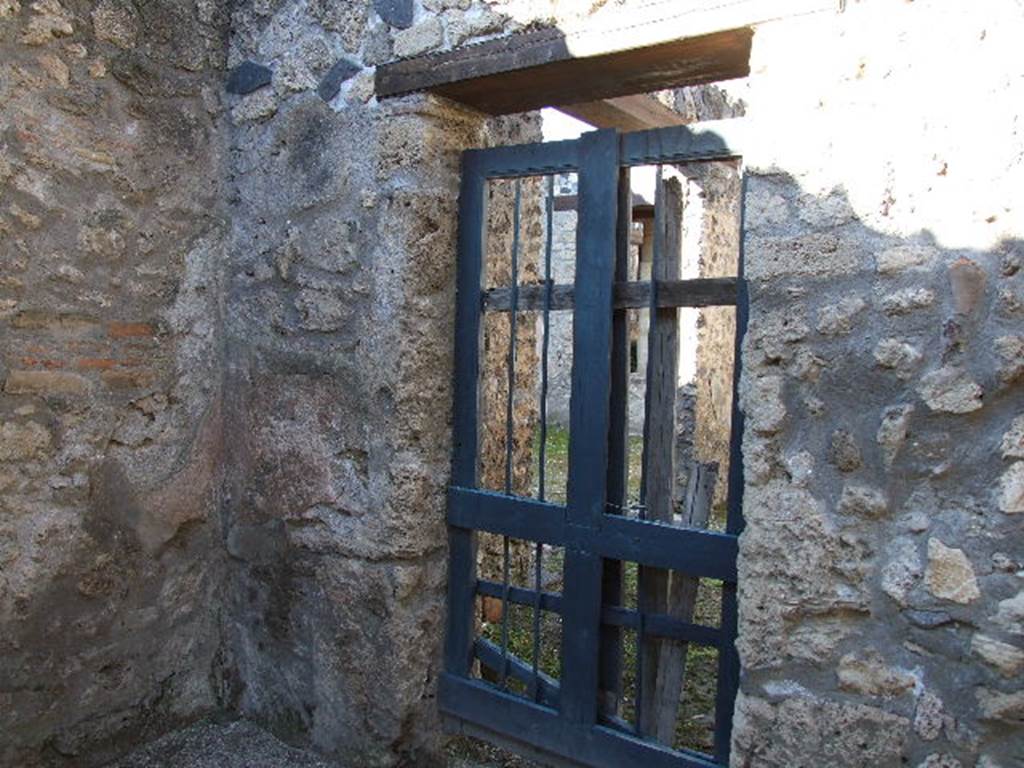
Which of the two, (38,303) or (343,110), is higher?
(343,110)

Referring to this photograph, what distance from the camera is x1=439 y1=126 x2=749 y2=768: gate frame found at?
2412 mm

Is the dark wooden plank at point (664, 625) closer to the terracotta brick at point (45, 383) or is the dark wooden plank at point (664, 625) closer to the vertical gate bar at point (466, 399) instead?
the vertical gate bar at point (466, 399)

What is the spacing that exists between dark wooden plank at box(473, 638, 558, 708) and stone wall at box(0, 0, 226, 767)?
1002 millimetres

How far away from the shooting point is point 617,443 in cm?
265

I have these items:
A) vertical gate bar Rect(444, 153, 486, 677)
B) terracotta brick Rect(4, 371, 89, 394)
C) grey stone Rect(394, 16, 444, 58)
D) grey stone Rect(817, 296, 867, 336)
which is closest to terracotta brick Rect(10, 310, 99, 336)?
terracotta brick Rect(4, 371, 89, 394)

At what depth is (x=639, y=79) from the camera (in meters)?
2.55

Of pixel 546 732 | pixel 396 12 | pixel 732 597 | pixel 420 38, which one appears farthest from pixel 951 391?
pixel 396 12

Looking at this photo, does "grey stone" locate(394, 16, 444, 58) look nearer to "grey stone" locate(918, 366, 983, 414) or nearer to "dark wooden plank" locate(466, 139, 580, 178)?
"dark wooden plank" locate(466, 139, 580, 178)

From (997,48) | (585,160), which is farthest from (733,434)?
(997,48)

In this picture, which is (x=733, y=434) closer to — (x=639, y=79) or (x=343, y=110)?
(x=639, y=79)

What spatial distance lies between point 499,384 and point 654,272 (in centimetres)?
153

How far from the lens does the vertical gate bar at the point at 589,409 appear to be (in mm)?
2590

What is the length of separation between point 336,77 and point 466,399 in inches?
43.1

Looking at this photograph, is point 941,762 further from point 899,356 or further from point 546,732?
point 546,732
